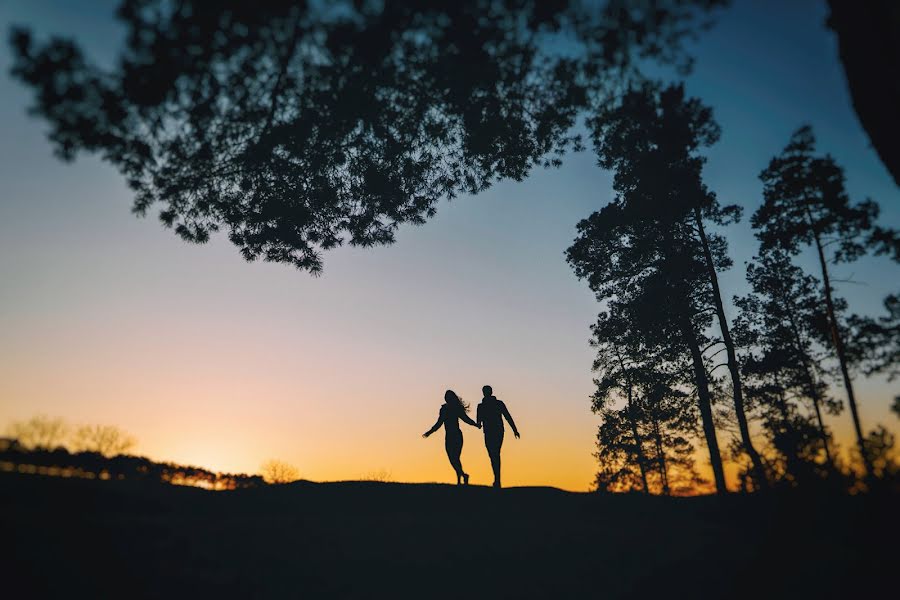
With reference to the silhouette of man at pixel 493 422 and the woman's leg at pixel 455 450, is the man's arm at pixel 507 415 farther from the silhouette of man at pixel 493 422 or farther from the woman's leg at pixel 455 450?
the woman's leg at pixel 455 450

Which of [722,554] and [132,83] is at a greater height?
[132,83]

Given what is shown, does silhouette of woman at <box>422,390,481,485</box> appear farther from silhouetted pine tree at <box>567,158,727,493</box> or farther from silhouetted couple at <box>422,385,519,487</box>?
silhouetted pine tree at <box>567,158,727,493</box>

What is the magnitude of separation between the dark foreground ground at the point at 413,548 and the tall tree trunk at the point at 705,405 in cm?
826

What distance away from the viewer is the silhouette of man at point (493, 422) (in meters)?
10.9

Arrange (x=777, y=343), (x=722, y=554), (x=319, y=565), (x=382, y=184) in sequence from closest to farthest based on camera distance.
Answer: (x=319, y=565) < (x=722, y=554) < (x=382, y=184) < (x=777, y=343)

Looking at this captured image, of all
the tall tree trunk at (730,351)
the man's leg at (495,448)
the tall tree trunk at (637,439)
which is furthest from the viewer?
the tall tree trunk at (637,439)

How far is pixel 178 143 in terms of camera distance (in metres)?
8.02

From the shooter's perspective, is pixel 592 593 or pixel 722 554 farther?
pixel 722 554

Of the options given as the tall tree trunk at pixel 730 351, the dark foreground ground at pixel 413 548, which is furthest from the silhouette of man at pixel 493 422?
the tall tree trunk at pixel 730 351

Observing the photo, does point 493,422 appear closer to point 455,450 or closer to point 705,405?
point 455,450

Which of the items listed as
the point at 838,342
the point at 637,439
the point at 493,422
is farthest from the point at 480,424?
the point at 637,439

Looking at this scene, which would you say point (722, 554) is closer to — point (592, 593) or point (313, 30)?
point (592, 593)

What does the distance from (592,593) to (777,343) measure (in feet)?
62.9

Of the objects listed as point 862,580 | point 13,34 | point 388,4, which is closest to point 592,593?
point 862,580
